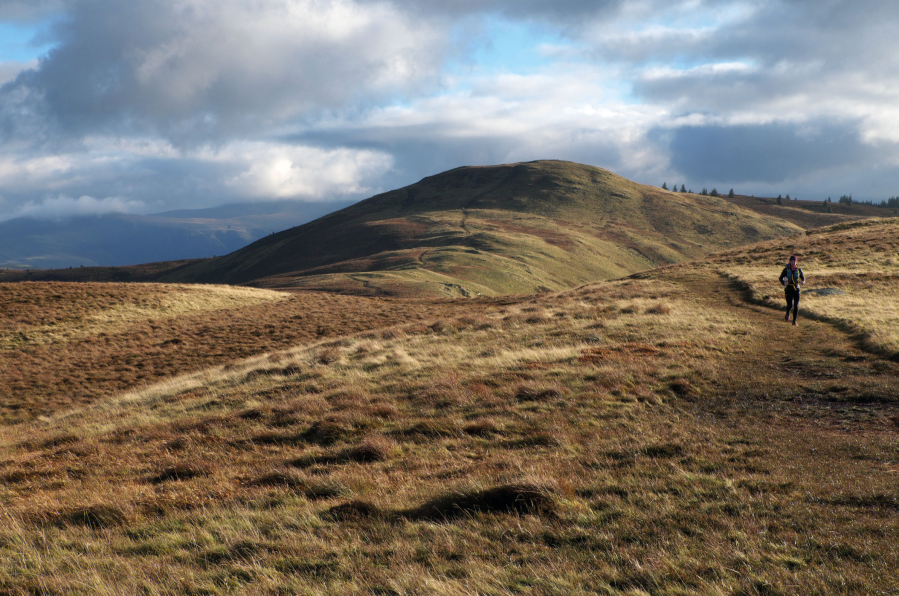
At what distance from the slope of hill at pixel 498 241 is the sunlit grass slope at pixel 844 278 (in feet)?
141

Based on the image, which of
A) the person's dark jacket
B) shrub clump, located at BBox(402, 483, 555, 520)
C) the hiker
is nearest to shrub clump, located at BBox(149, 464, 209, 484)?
shrub clump, located at BBox(402, 483, 555, 520)

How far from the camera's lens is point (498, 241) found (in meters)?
122

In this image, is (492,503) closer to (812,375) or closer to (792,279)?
(812,375)

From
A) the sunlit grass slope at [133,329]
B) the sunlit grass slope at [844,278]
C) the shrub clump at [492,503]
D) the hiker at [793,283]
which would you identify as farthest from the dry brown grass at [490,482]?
the sunlit grass slope at [133,329]

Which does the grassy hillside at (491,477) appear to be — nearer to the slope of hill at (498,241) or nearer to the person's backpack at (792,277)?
the person's backpack at (792,277)

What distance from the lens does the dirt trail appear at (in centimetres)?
1088

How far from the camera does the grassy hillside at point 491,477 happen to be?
5.19 m

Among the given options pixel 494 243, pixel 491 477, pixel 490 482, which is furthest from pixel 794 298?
pixel 494 243

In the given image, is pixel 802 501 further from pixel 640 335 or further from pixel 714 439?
pixel 640 335

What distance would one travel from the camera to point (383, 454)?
9289 mm

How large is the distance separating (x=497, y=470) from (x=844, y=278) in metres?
35.0

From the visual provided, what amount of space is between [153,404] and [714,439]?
16.3 metres

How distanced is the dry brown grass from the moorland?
0.04 m

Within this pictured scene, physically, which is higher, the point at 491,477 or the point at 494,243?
the point at 494,243
